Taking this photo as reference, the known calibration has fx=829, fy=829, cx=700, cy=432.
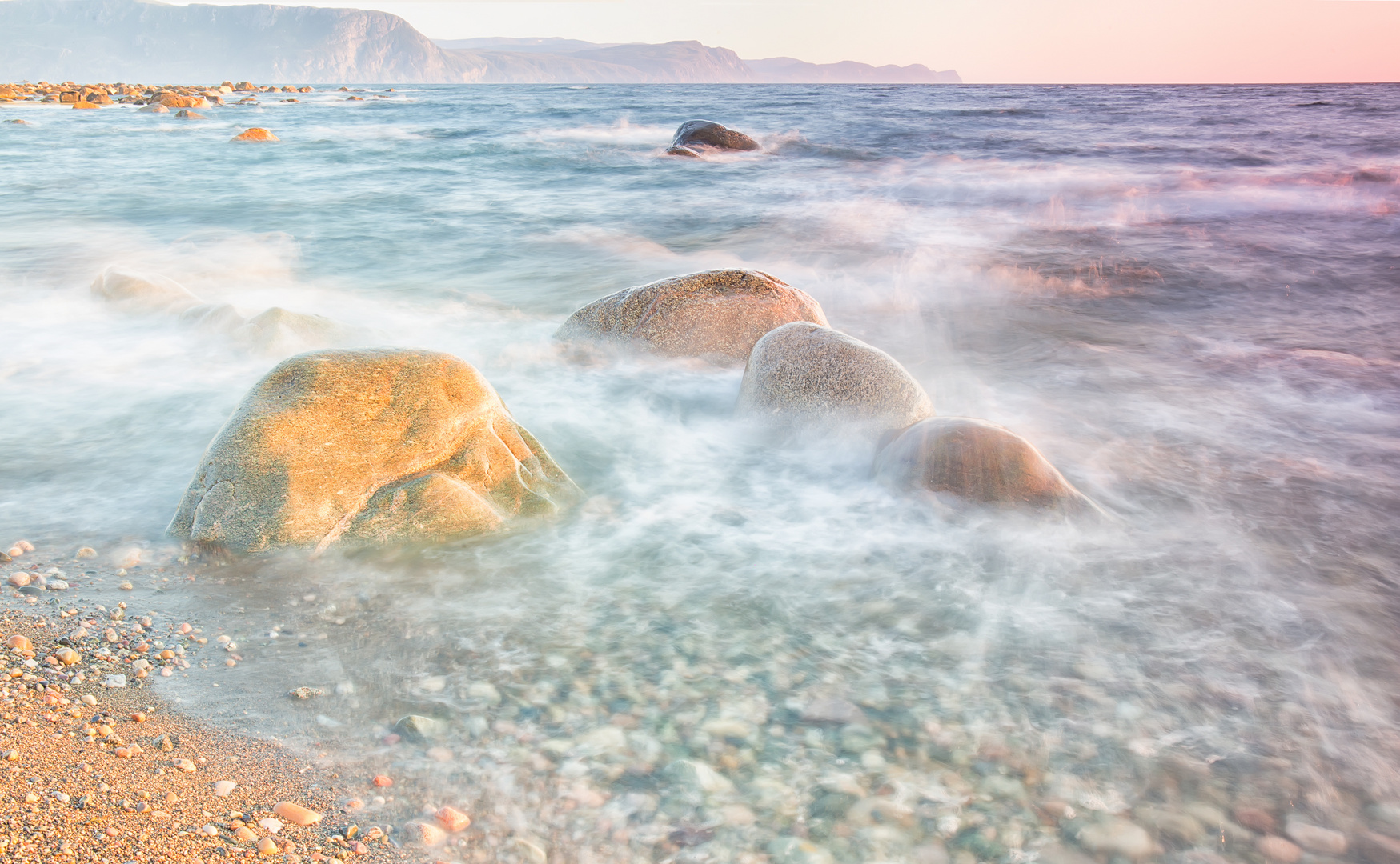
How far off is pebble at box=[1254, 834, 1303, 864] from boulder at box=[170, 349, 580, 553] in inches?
106

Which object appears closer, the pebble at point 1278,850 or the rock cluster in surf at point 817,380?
the pebble at point 1278,850

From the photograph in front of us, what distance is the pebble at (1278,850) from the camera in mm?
2012

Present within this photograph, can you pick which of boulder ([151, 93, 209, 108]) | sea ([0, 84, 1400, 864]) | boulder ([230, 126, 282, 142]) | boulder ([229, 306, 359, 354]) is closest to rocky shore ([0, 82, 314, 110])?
boulder ([151, 93, 209, 108])

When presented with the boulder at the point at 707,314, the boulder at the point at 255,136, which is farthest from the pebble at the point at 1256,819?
the boulder at the point at 255,136

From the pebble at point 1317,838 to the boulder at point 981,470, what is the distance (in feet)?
5.53

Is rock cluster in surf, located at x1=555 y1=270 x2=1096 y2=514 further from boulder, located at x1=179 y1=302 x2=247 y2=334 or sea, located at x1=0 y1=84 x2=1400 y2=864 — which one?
boulder, located at x1=179 y1=302 x2=247 y2=334

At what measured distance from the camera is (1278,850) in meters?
2.03

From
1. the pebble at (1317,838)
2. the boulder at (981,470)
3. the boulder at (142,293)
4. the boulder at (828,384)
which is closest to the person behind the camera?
the pebble at (1317,838)

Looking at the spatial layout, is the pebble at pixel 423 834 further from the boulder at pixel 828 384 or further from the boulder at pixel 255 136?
the boulder at pixel 255 136

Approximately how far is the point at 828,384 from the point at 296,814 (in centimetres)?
317

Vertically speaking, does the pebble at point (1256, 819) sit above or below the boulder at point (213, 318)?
below

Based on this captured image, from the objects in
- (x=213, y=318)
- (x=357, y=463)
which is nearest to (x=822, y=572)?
(x=357, y=463)

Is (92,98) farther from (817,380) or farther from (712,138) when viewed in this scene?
(817,380)

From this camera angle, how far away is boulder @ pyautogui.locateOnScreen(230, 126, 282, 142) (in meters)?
21.1
